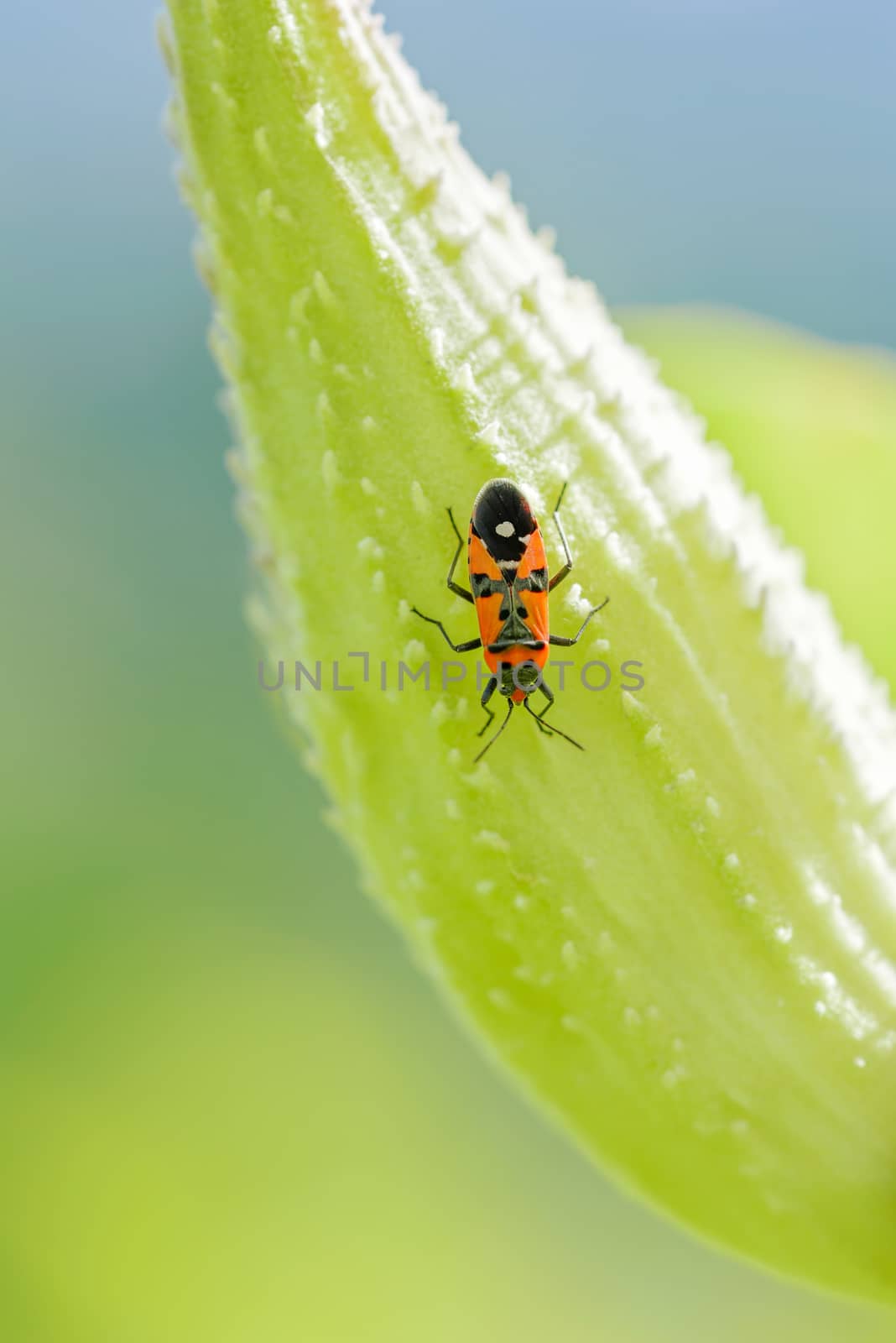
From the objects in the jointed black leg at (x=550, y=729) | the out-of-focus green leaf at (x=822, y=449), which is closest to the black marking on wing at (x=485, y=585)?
the jointed black leg at (x=550, y=729)

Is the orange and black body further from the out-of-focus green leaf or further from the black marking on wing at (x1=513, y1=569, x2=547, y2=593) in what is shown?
the out-of-focus green leaf

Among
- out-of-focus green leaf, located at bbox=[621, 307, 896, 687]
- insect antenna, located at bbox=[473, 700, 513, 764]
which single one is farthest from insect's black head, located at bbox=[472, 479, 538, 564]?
out-of-focus green leaf, located at bbox=[621, 307, 896, 687]

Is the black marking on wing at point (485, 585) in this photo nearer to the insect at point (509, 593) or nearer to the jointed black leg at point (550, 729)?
the insect at point (509, 593)

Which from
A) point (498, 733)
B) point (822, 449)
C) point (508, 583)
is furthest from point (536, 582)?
point (822, 449)

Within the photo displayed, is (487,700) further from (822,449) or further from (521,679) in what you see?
(822,449)

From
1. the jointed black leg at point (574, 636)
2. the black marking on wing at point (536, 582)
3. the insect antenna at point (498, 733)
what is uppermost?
the black marking on wing at point (536, 582)

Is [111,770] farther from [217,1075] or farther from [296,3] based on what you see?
[296,3]

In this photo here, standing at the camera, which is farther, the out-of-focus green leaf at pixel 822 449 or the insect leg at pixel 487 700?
the out-of-focus green leaf at pixel 822 449
